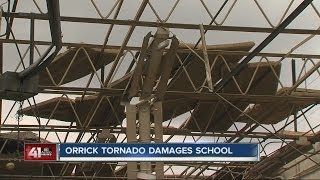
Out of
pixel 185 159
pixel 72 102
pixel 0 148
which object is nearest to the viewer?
pixel 185 159

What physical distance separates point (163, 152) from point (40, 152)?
2.69m

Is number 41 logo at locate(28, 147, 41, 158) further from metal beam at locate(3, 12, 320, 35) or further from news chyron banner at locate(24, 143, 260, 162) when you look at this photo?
metal beam at locate(3, 12, 320, 35)

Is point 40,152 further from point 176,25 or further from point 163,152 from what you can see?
point 176,25

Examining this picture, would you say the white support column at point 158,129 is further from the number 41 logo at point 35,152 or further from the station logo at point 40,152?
the number 41 logo at point 35,152

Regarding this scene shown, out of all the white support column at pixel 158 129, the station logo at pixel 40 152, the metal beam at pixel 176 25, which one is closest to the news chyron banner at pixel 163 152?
the station logo at pixel 40 152

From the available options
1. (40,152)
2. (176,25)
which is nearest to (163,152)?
(40,152)

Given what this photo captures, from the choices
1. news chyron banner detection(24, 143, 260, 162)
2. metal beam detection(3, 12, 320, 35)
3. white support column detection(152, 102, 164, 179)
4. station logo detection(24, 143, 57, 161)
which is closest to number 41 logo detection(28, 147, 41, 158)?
station logo detection(24, 143, 57, 161)

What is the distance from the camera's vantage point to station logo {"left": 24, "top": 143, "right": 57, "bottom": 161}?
12.1 meters

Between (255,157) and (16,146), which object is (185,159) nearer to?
(255,157)

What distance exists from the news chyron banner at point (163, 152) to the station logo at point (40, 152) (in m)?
0.41

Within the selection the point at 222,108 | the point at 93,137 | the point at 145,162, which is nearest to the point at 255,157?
the point at 145,162

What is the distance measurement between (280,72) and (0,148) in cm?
1044

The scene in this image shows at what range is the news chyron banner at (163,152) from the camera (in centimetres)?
1149

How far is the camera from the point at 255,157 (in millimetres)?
11789
